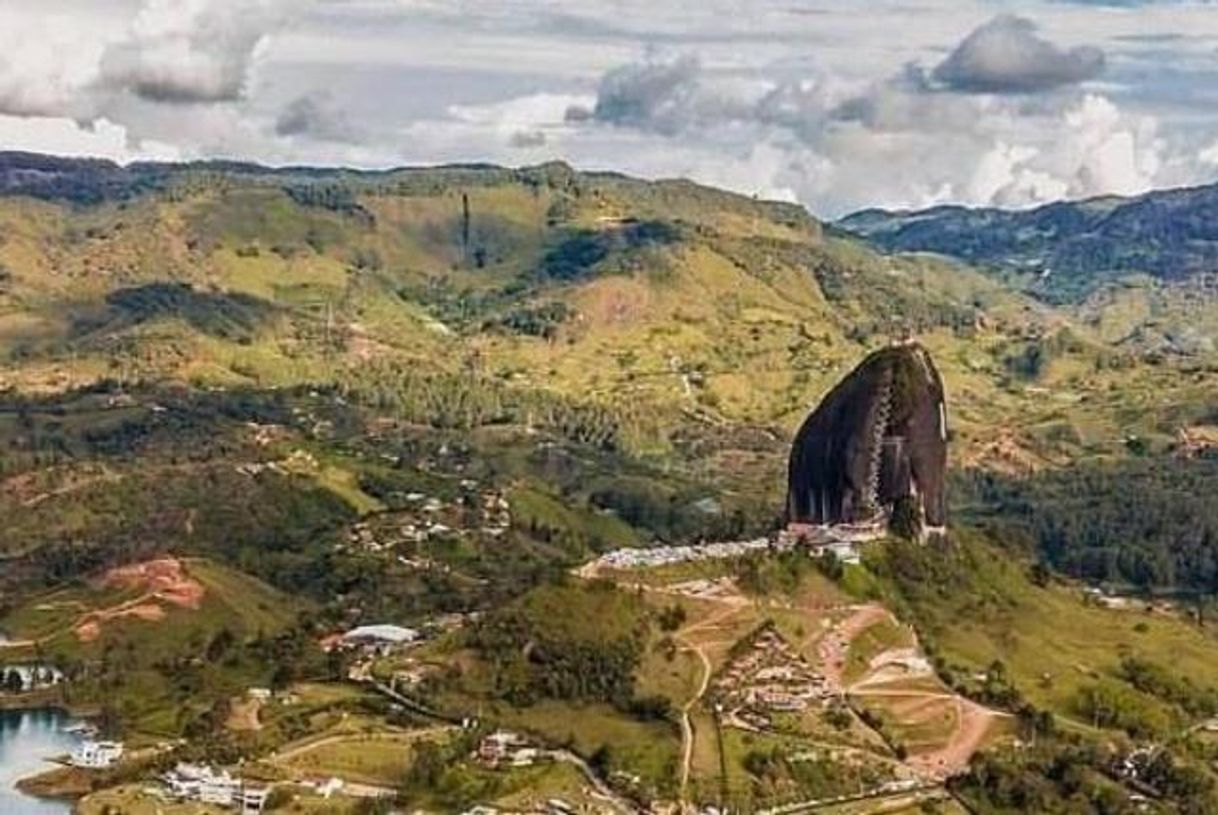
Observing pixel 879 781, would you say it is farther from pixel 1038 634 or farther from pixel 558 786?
pixel 1038 634

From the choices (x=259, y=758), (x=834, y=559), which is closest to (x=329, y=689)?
(x=259, y=758)

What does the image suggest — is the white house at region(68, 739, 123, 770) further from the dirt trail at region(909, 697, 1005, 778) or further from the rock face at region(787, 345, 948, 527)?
the rock face at region(787, 345, 948, 527)

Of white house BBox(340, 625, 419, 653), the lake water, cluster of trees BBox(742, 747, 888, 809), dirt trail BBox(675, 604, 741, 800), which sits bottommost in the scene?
the lake water

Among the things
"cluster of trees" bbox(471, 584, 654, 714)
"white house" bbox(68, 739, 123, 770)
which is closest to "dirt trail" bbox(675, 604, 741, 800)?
"cluster of trees" bbox(471, 584, 654, 714)

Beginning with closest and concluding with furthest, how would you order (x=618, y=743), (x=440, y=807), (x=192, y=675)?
(x=440, y=807) → (x=618, y=743) → (x=192, y=675)

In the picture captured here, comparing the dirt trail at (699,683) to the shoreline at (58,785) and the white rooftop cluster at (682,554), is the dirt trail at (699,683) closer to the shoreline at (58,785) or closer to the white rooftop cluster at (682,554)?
the white rooftop cluster at (682,554)

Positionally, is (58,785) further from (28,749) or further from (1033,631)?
(1033,631)
